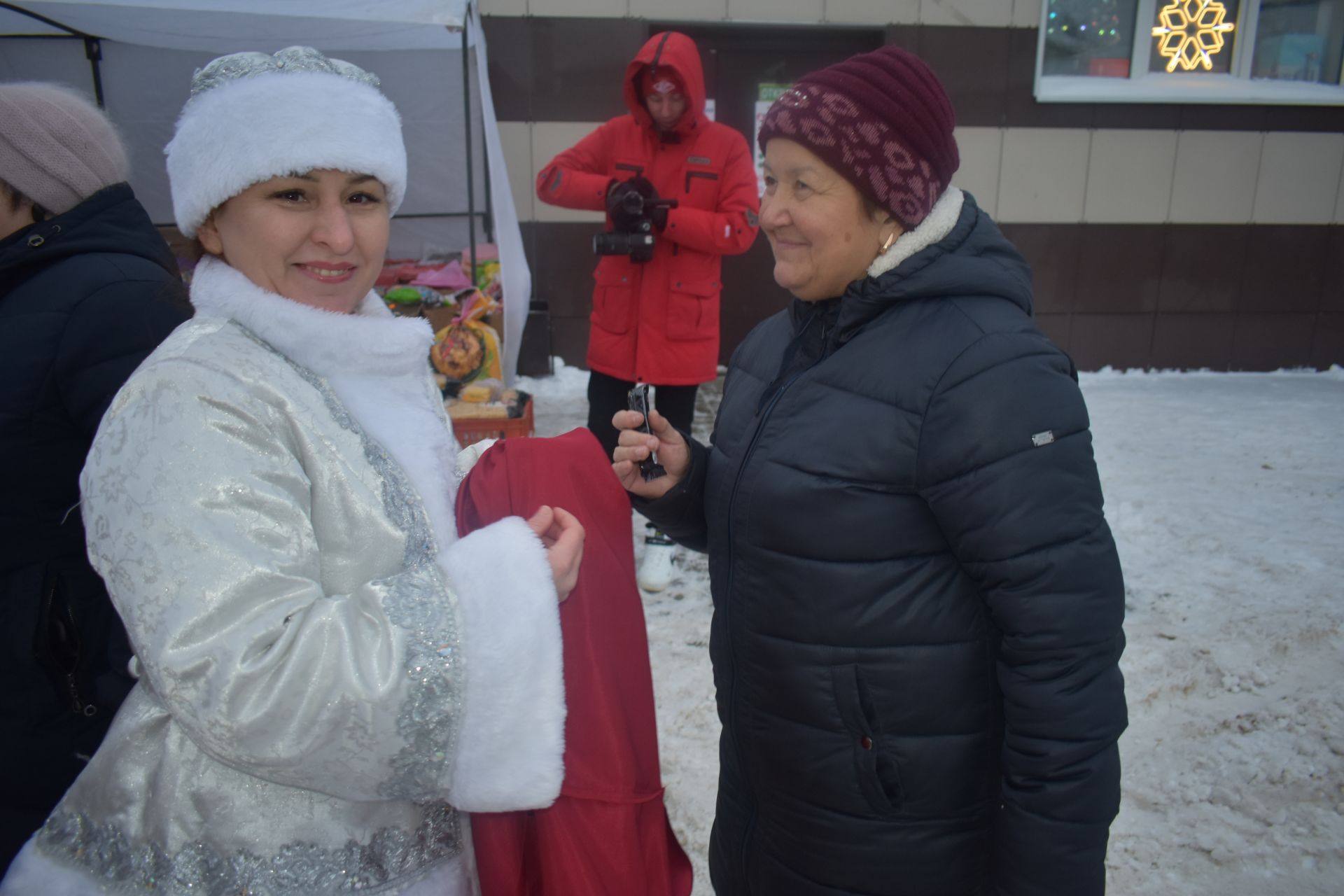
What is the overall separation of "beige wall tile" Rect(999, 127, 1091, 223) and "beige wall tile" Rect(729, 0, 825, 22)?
6.00 feet

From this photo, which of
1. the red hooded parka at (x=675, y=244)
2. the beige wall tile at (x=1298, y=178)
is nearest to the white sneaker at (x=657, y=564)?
the red hooded parka at (x=675, y=244)

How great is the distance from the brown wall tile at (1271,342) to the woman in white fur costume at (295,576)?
8211mm

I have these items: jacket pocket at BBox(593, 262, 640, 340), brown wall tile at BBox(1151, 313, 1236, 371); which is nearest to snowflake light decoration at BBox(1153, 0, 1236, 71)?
brown wall tile at BBox(1151, 313, 1236, 371)

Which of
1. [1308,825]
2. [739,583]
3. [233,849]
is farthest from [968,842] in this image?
[1308,825]

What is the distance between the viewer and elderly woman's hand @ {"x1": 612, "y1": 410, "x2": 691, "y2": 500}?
1727mm

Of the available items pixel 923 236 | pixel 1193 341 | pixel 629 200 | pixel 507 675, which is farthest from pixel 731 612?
pixel 1193 341

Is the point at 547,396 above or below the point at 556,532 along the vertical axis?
below

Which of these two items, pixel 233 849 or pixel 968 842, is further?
pixel 968 842

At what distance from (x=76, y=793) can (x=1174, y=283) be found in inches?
327

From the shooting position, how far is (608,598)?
1312 mm

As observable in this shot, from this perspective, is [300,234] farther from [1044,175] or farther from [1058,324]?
[1058,324]

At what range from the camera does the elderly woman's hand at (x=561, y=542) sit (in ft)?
3.92

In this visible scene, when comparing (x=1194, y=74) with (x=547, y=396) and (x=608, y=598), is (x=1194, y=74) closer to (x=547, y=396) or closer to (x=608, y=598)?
(x=547, y=396)

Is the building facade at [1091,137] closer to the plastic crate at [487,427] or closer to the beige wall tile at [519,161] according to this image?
the beige wall tile at [519,161]
